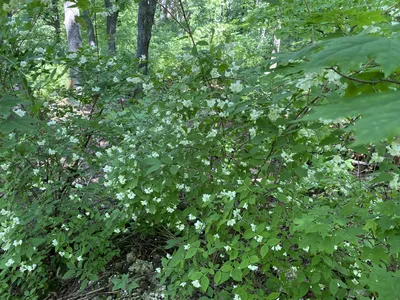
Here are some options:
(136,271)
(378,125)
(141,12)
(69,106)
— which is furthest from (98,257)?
(141,12)

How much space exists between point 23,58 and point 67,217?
118 centimetres

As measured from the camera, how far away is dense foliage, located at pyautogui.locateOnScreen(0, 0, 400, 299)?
48.9 inches

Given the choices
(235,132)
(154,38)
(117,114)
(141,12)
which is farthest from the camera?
(154,38)

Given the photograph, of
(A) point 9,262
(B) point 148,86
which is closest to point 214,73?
(B) point 148,86

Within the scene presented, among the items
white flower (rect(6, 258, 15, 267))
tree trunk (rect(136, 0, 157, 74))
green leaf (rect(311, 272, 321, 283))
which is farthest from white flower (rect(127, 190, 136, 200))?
tree trunk (rect(136, 0, 157, 74))

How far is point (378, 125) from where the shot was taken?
0.39m

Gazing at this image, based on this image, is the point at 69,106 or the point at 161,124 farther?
the point at 69,106

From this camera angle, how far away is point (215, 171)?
6.33 ft

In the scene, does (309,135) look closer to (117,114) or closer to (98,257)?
(117,114)

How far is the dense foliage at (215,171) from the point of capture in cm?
124

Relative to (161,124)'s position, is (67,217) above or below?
below

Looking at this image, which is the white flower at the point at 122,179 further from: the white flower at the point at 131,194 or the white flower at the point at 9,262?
the white flower at the point at 9,262

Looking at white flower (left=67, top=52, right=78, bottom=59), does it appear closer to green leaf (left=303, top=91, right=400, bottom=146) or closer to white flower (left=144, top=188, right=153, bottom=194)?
white flower (left=144, top=188, right=153, bottom=194)

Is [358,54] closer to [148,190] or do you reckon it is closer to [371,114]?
[371,114]
